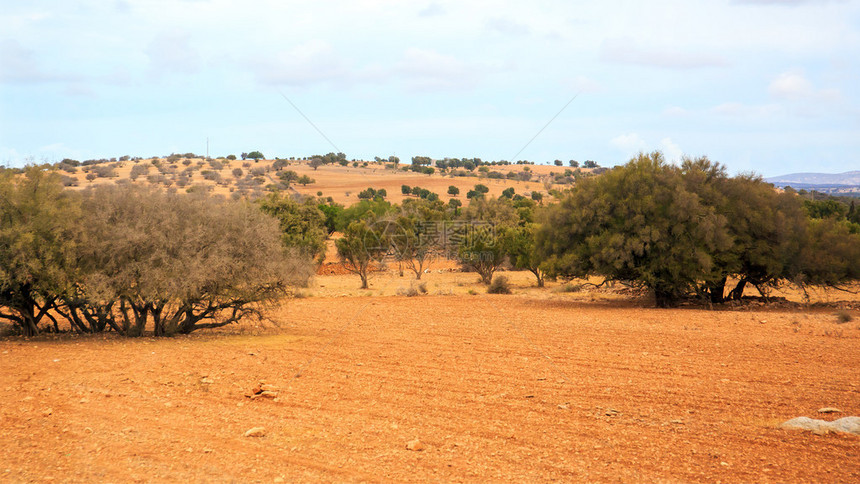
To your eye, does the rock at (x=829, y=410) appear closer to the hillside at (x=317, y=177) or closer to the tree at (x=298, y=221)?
the tree at (x=298, y=221)

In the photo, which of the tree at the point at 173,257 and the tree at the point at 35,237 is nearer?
the tree at the point at 35,237

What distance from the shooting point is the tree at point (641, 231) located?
70.2 feet

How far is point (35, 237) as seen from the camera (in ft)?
41.8

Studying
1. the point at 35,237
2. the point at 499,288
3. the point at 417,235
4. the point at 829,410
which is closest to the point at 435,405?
the point at 829,410

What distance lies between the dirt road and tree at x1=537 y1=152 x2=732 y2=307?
6.04m

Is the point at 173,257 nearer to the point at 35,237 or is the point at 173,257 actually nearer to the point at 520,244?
the point at 35,237

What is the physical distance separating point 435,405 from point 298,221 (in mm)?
34445

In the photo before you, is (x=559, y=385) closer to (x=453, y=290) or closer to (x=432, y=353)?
(x=432, y=353)

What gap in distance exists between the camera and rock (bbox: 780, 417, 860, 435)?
24.1ft

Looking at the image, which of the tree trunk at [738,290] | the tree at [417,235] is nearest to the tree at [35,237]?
the tree trunk at [738,290]

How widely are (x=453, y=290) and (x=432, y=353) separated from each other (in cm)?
1766

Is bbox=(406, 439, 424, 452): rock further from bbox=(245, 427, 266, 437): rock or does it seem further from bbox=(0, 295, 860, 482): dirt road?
bbox=(245, 427, 266, 437): rock

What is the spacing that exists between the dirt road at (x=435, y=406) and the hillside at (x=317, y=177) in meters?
54.1

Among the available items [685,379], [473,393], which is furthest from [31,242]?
[685,379]
